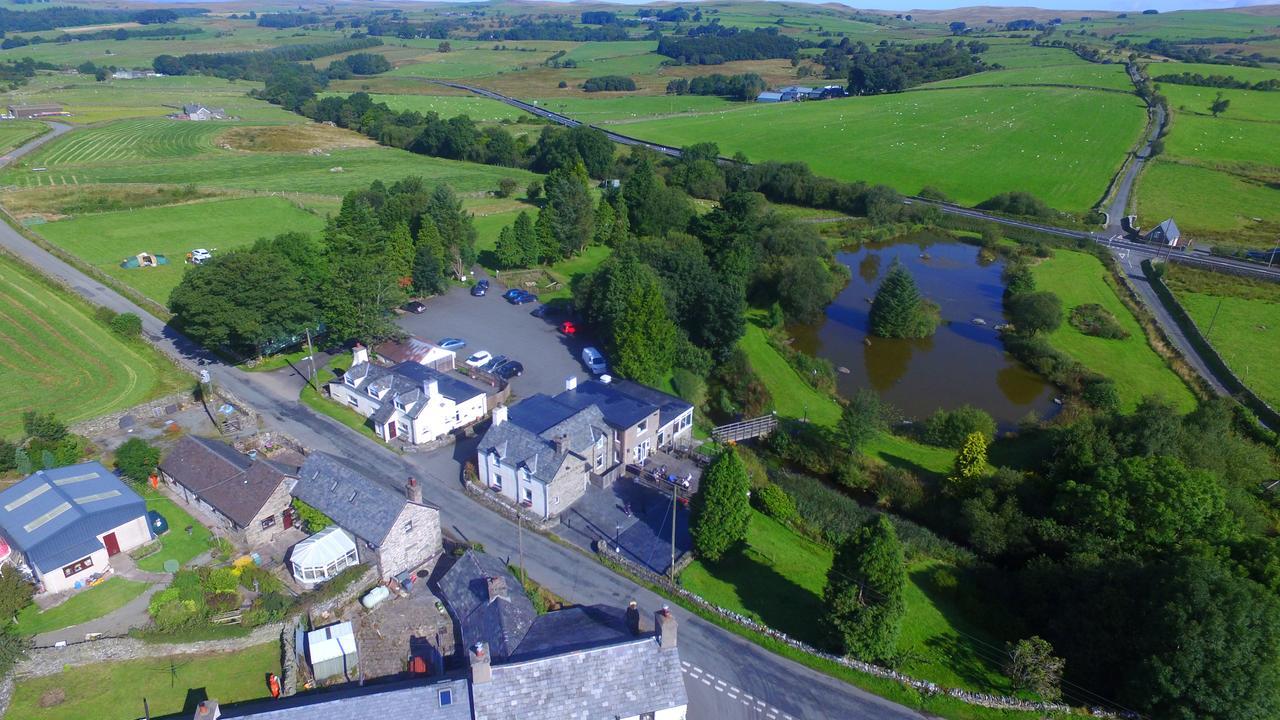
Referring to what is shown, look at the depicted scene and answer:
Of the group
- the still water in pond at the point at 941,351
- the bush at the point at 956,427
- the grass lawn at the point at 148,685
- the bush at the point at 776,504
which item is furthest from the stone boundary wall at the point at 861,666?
the still water in pond at the point at 941,351

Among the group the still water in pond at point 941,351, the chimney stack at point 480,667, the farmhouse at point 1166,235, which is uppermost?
the farmhouse at point 1166,235

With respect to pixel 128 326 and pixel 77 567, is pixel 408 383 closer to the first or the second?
pixel 77 567

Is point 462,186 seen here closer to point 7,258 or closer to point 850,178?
point 7,258

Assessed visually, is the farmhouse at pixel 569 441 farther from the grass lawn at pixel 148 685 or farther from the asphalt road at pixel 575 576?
the grass lawn at pixel 148 685

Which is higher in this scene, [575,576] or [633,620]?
[633,620]

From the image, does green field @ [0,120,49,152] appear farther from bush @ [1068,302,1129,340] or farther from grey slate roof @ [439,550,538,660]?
bush @ [1068,302,1129,340]

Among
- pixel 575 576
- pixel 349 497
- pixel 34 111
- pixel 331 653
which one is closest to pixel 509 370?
pixel 349 497
